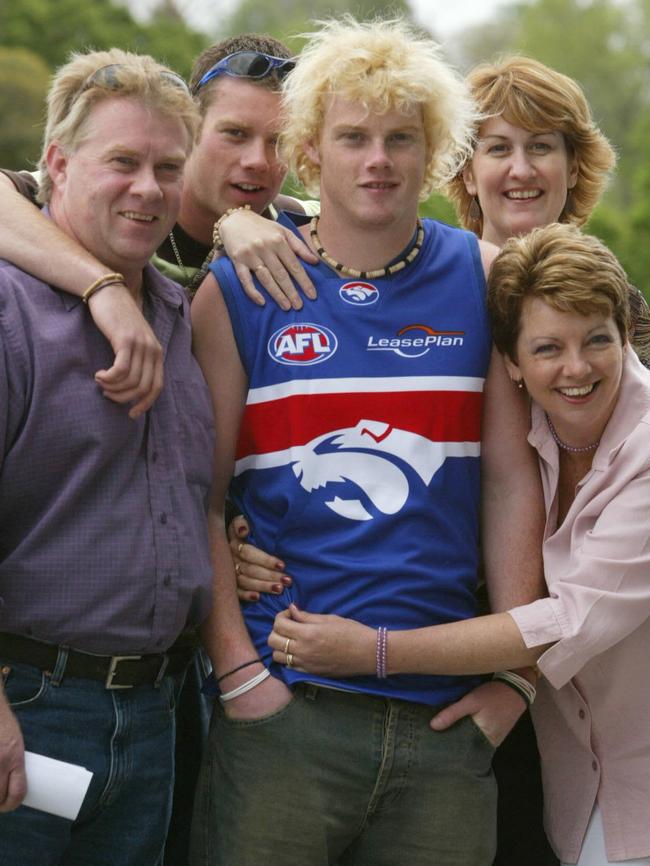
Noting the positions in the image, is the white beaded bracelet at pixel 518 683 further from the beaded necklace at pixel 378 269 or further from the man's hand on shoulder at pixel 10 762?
the man's hand on shoulder at pixel 10 762

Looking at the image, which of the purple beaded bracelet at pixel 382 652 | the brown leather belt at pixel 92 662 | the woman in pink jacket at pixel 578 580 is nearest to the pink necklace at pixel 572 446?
the woman in pink jacket at pixel 578 580

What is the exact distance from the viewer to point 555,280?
126 inches

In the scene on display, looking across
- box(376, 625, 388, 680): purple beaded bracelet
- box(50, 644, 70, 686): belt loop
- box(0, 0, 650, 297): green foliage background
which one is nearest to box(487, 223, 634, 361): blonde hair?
box(376, 625, 388, 680): purple beaded bracelet

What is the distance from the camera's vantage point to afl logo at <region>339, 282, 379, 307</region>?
3.31 m

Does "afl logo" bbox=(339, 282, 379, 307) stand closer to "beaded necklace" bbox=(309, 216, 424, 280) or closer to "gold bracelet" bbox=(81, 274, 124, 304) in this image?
"beaded necklace" bbox=(309, 216, 424, 280)

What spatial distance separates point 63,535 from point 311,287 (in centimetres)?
94

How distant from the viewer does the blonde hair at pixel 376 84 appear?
3.23 m

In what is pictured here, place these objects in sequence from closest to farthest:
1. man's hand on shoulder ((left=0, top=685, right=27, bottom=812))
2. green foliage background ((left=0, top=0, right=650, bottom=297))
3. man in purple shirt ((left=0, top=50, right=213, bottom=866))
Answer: man's hand on shoulder ((left=0, top=685, right=27, bottom=812)) < man in purple shirt ((left=0, top=50, right=213, bottom=866)) < green foliage background ((left=0, top=0, right=650, bottom=297))

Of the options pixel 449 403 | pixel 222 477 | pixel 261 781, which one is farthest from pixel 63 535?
pixel 449 403

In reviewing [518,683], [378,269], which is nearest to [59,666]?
[518,683]

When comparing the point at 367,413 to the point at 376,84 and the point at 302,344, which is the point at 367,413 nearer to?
the point at 302,344

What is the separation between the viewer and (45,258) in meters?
2.95

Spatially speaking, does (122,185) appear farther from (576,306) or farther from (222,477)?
(576,306)

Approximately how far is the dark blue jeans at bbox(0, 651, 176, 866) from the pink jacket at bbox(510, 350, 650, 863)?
97 centimetres
